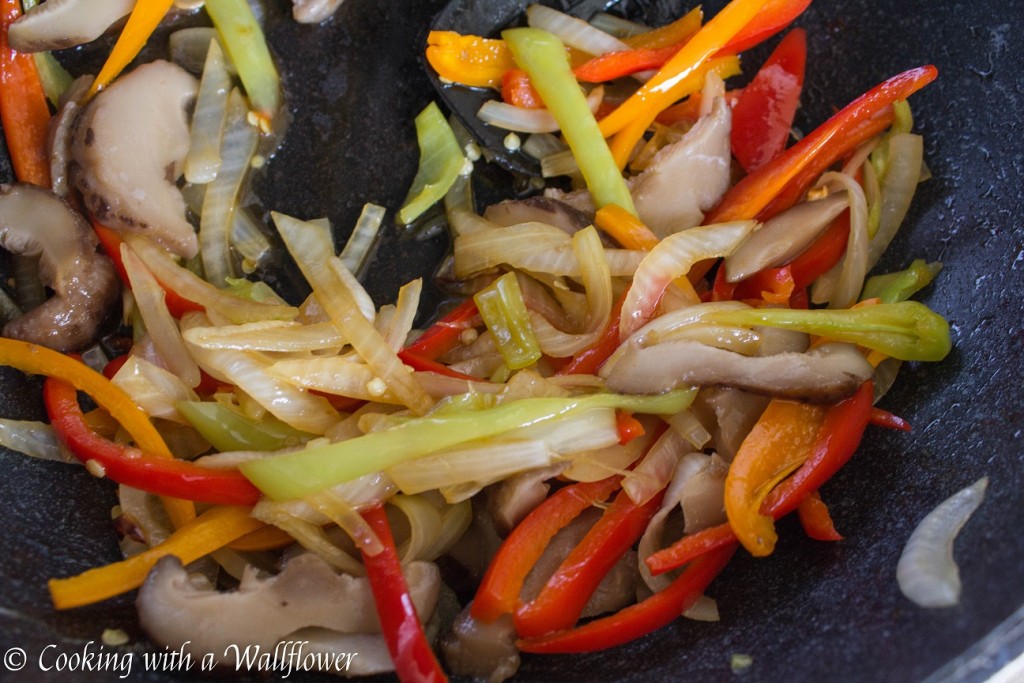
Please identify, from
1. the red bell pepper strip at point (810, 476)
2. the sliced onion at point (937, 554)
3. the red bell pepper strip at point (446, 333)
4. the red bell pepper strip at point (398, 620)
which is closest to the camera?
the sliced onion at point (937, 554)

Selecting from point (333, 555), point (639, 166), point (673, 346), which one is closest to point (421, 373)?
point (333, 555)

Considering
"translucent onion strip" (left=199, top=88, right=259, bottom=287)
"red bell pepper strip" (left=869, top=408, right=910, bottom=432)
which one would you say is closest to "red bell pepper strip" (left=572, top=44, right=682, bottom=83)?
"translucent onion strip" (left=199, top=88, right=259, bottom=287)

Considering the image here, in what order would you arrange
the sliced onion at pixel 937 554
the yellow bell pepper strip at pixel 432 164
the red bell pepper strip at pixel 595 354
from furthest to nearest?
the yellow bell pepper strip at pixel 432 164
the red bell pepper strip at pixel 595 354
the sliced onion at pixel 937 554

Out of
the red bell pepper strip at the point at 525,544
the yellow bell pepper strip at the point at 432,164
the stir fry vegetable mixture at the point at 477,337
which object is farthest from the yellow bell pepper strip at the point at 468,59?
the red bell pepper strip at the point at 525,544

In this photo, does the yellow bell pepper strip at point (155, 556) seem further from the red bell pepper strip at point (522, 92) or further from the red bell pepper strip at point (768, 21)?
the red bell pepper strip at point (768, 21)

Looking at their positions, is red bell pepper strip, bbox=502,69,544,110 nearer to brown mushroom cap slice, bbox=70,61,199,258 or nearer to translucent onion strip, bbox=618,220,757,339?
translucent onion strip, bbox=618,220,757,339
